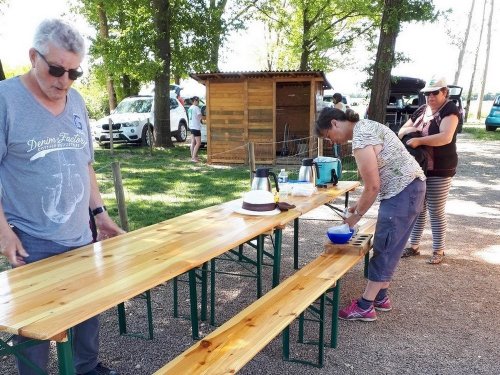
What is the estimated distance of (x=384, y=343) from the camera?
3.35m

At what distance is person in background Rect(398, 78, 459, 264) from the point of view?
438 cm

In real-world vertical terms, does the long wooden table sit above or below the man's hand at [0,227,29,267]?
below

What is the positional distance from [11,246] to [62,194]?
30 centimetres

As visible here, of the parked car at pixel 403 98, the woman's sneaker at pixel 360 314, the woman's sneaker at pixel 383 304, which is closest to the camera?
the woman's sneaker at pixel 360 314

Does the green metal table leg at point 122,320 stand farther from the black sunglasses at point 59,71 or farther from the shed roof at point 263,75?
the shed roof at point 263,75

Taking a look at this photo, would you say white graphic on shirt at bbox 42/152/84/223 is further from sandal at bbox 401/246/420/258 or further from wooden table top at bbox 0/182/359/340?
sandal at bbox 401/246/420/258

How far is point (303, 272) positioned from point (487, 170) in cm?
1032

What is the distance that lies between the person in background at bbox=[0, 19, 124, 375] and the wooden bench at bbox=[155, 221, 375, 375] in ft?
2.26

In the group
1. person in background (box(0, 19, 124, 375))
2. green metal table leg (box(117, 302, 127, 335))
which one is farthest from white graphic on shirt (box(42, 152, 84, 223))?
green metal table leg (box(117, 302, 127, 335))

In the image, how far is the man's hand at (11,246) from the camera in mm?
1979

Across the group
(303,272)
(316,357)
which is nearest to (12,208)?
(303,272)

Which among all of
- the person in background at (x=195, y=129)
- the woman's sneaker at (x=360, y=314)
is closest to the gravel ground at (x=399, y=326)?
the woman's sneaker at (x=360, y=314)

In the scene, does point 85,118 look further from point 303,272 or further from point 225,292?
point 225,292

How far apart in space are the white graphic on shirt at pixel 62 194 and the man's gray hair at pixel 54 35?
47cm
